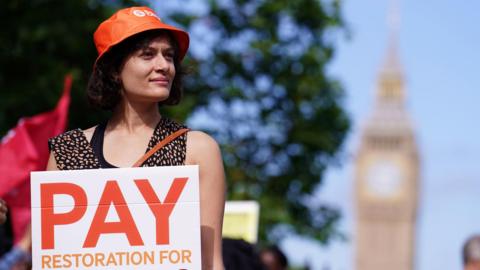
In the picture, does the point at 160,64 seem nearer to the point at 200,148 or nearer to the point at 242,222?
the point at 200,148

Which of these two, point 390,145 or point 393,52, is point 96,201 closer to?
point 390,145

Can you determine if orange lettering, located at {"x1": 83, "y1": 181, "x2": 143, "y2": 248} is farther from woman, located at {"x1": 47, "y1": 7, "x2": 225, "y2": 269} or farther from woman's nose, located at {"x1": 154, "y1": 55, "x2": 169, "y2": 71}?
woman's nose, located at {"x1": 154, "y1": 55, "x2": 169, "y2": 71}

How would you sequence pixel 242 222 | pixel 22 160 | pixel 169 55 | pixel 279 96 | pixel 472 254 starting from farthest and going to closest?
1. pixel 279 96
2. pixel 242 222
3. pixel 22 160
4. pixel 472 254
5. pixel 169 55

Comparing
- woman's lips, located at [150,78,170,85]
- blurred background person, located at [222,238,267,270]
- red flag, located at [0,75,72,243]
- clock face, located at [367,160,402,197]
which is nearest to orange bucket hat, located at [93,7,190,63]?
woman's lips, located at [150,78,170,85]

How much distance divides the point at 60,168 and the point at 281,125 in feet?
73.4

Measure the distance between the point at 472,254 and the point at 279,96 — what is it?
64.2 ft

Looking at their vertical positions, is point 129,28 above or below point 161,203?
above

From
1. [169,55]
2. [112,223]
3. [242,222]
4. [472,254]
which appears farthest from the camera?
[242,222]

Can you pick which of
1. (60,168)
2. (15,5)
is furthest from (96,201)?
(15,5)

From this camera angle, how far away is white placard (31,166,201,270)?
3.86 metres

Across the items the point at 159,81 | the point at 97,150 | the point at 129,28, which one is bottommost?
the point at 97,150

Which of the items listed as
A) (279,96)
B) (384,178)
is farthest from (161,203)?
(384,178)

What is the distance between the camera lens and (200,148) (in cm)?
401

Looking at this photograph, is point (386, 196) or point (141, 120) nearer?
point (141, 120)
